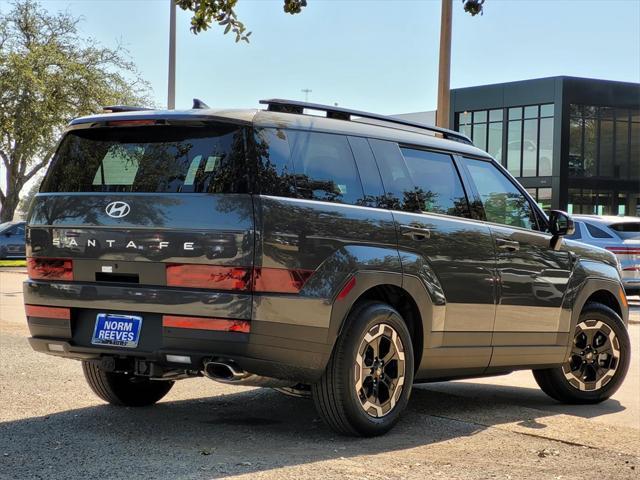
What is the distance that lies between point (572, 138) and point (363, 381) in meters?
45.3

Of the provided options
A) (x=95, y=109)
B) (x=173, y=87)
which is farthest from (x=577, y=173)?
(x=173, y=87)

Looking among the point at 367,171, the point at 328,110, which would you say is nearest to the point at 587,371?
the point at 367,171

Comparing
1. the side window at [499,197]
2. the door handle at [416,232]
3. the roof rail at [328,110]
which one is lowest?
the door handle at [416,232]

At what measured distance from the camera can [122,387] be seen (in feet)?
23.5

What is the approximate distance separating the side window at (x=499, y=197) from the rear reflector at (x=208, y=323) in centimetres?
253

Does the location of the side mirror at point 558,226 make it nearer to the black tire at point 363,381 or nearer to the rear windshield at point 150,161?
the black tire at point 363,381

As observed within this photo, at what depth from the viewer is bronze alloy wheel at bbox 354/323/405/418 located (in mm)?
6168

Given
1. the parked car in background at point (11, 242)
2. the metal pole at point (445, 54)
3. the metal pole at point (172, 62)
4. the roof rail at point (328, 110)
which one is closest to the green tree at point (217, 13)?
the roof rail at point (328, 110)

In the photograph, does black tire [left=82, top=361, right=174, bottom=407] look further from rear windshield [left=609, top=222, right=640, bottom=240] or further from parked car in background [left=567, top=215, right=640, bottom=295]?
rear windshield [left=609, top=222, right=640, bottom=240]

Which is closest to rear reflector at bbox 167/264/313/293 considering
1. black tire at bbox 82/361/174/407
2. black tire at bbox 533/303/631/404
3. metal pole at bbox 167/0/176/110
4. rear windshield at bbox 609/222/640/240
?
black tire at bbox 82/361/174/407

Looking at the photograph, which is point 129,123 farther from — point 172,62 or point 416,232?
point 172,62

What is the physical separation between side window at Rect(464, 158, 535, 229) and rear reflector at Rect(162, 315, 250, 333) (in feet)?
8.29

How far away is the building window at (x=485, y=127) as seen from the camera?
5234 centimetres

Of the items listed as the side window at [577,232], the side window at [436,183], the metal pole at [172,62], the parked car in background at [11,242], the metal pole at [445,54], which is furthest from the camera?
the parked car in background at [11,242]
